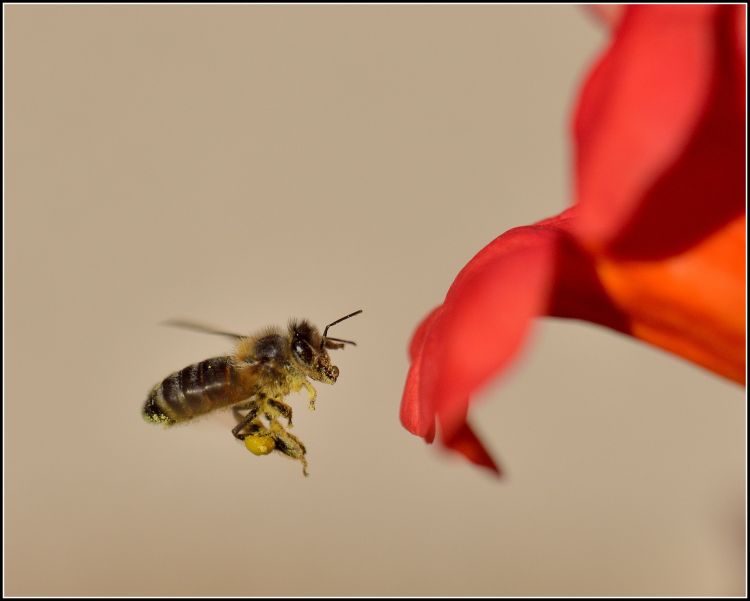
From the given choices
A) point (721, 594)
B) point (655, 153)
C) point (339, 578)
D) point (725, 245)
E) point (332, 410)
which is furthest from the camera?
point (332, 410)

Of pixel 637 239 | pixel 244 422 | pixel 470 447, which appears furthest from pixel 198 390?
pixel 637 239

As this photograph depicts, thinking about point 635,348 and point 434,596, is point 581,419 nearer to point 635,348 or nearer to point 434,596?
point 635,348

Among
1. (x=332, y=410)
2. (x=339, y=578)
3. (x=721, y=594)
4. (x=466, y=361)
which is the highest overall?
(x=332, y=410)

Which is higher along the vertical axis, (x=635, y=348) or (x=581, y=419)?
(x=635, y=348)

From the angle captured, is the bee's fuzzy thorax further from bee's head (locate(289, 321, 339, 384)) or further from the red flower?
the red flower

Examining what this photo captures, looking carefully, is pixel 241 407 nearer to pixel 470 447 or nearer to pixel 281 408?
pixel 281 408

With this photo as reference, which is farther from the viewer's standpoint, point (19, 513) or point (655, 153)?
point (19, 513)

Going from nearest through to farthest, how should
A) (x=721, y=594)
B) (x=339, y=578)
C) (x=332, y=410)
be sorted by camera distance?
(x=721, y=594)
(x=339, y=578)
(x=332, y=410)

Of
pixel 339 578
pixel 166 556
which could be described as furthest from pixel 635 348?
pixel 166 556
